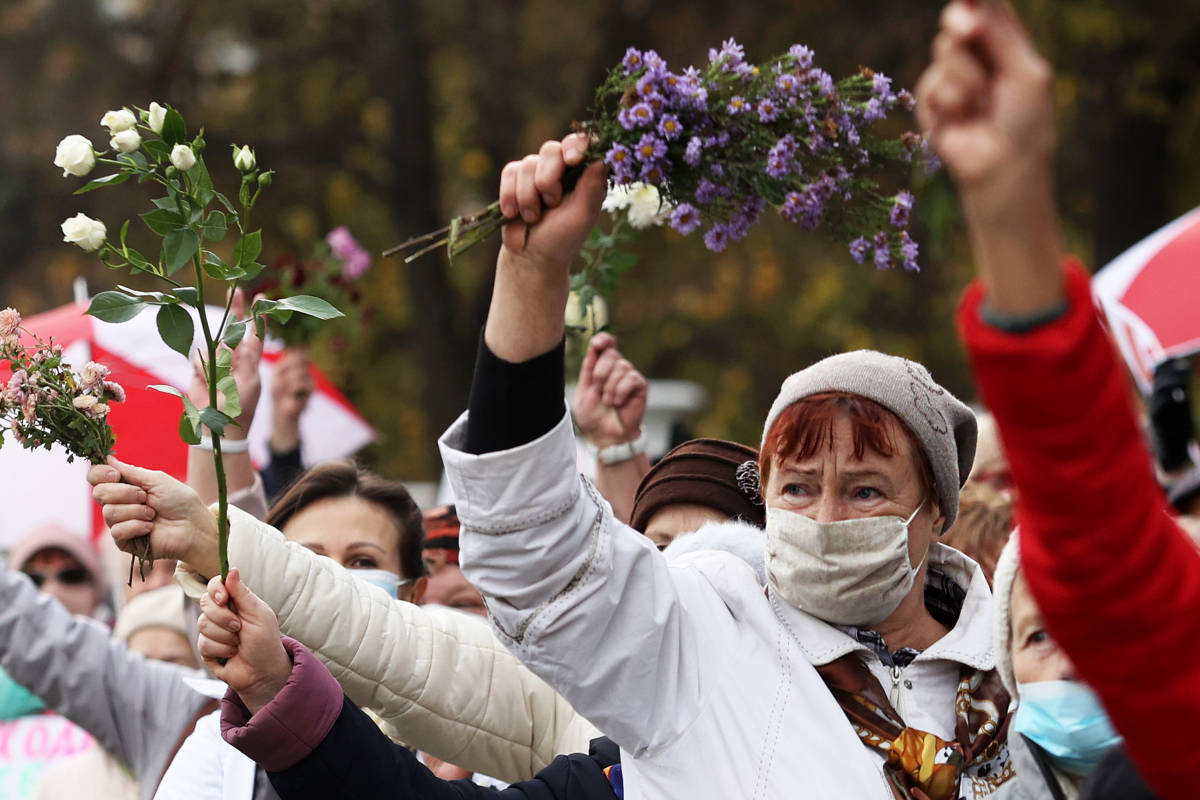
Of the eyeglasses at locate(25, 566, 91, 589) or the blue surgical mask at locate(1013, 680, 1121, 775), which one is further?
the eyeglasses at locate(25, 566, 91, 589)

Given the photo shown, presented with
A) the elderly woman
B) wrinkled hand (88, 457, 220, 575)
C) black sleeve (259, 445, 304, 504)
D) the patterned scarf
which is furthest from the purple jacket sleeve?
black sleeve (259, 445, 304, 504)

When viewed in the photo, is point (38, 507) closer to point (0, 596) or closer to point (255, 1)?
point (0, 596)

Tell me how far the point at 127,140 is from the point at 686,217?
94cm

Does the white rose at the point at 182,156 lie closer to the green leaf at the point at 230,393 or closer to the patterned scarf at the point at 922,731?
the green leaf at the point at 230,393

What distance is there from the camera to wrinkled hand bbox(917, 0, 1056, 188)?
5.32 ft

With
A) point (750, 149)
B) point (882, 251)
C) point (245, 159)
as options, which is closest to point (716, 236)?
point (750, 149)

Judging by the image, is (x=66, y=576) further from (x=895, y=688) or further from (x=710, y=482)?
(x=895, y=688)

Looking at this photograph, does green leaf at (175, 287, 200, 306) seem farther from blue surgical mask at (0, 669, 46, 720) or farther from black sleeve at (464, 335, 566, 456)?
blue surgical mask at (0, 669, 46, 720)

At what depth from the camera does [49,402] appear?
273 centimetres

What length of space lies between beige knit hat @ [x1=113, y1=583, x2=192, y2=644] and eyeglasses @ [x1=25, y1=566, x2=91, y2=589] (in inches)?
31.5

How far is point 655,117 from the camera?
2.56 meters

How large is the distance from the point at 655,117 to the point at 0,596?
262 cm

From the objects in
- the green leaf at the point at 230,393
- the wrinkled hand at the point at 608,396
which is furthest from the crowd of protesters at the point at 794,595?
the wrinkled hand at the point at 608,396

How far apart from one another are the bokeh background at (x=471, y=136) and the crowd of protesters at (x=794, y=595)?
9387 millimetres
